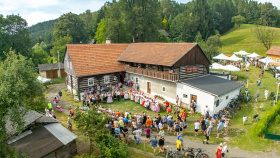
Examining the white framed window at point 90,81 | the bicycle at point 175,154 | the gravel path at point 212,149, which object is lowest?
the gravel path at point 212,149

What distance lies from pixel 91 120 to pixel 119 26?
33.7 metres

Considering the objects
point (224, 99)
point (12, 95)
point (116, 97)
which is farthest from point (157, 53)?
point (12, 95)

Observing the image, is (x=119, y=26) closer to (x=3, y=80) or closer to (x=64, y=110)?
(x=64, y=110)

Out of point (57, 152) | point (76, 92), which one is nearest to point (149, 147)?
point (57, 152)

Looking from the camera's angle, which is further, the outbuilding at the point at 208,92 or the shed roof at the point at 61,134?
the outbuilding at the point at 208,92

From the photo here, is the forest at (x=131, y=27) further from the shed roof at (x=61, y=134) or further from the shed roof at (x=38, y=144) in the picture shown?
the shed roof at (x=38, y=144)

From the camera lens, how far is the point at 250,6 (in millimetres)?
99750

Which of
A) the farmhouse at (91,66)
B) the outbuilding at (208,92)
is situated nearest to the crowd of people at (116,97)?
the farmhouse at (91,66)

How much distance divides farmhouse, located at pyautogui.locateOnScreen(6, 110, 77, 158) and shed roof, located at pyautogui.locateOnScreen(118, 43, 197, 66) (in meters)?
13.4

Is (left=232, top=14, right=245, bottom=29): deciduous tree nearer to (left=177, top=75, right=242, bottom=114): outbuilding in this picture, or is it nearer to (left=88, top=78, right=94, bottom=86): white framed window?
(left=177, top=75, right=242, bottom=114): outbuilding

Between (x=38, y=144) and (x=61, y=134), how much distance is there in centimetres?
163

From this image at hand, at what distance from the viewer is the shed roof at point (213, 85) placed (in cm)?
1933

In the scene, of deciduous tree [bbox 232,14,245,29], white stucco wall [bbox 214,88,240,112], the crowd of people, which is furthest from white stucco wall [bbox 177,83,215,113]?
deciduous tree [bbox 232,14,245,29]

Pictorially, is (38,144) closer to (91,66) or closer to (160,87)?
(160,87)
